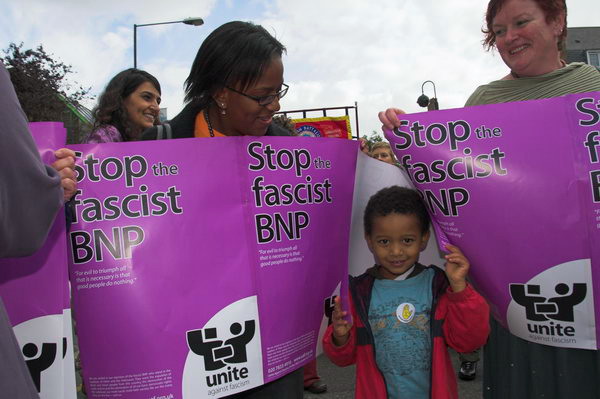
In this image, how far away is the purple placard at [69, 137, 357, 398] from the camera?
62.5 inches

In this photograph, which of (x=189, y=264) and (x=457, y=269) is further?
(x=457, y=269)

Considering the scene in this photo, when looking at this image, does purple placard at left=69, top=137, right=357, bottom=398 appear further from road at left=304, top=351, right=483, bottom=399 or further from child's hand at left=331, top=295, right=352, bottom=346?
road at left=304, top=351, right=483, bottom=399

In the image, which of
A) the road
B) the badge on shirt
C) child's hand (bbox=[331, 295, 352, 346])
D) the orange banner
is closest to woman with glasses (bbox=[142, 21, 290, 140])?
child's hand (bbox=[331, 295, 352, 346])

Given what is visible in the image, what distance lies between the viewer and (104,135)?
2.81 m

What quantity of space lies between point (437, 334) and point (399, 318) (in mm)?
145

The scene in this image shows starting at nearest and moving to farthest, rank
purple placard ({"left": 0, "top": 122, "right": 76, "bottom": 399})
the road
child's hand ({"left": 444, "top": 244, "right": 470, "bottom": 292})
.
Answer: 1. purple placard ({"left": 0, "top": 122, "right": 76, "bottom": 399})
2. child's hand ({"left": 444, "top": 244, "right": 470, "bottom": 292})
3. the road

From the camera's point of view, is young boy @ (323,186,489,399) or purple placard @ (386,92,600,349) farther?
young boy @ (323,186,489,399)

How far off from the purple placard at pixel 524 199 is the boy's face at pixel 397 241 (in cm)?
14

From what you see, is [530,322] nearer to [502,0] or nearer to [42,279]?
[502,0]

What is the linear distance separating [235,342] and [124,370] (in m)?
0.35

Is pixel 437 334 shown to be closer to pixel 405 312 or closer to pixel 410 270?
pixel 405 312

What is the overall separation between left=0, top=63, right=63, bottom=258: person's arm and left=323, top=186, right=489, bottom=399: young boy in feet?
3.51

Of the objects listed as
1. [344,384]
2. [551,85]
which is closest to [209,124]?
[551,85]

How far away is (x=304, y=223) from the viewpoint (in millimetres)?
1813
